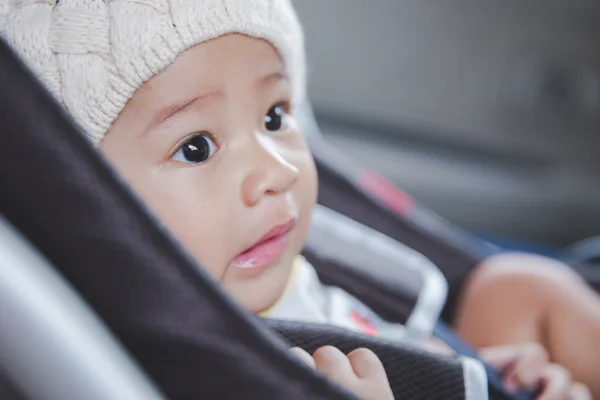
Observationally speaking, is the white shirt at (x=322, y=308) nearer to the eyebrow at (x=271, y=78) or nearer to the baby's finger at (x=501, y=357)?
the baby's finger at (x=501, y=357)

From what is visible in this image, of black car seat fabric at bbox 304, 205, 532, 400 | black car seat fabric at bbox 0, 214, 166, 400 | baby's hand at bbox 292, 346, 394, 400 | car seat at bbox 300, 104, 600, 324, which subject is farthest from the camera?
car seat at bbox 300, 104, 600, 324

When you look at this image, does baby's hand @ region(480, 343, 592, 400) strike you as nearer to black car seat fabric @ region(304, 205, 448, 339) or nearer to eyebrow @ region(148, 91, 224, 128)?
black car seat fabric @ region(304, 205, 448, 339)

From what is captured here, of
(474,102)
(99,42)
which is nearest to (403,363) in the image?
(99,42)

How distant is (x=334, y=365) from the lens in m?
0.45

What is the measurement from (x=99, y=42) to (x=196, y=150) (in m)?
0.10

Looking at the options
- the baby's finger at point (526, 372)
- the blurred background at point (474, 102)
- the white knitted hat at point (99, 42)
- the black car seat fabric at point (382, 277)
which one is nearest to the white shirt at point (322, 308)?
the black car seat fabric at point (382, 277)

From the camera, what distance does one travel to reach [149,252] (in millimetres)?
369

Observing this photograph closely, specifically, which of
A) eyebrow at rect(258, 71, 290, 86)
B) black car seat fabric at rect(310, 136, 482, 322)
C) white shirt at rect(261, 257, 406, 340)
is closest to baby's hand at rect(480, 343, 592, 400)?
white shirt at rect(261, 257, 406, 340)

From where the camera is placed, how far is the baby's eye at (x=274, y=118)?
0.59 meters

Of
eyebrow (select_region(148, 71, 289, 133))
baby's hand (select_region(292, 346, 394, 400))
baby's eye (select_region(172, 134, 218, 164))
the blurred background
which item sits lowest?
the blurred background

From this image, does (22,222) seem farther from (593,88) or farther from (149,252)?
(593,88)

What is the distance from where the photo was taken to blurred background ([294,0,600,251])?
1.54 metres

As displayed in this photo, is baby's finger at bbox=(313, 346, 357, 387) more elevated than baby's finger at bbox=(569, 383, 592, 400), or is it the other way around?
baby's finger at bbox=(313, 346, 357, 387)

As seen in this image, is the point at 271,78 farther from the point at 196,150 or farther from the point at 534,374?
the point at 534,374
